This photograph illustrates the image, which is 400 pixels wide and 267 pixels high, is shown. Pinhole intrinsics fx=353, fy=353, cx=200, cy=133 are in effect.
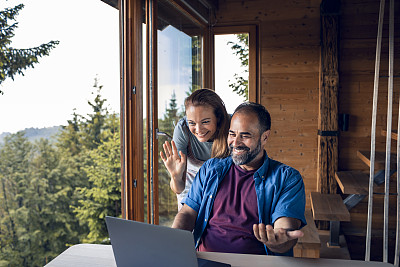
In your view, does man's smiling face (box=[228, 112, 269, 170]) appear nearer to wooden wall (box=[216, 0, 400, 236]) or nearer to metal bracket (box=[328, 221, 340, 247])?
metal bracket (box=[328, 221, 340, 247])

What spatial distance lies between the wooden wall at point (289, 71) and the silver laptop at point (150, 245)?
10.6ft

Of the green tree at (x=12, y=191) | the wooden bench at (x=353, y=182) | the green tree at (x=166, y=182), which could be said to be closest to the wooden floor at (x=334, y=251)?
the wooden bench at (x=353, y=182)

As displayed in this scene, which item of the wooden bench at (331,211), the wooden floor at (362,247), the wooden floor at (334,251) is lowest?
the wooden floor at (362,247)

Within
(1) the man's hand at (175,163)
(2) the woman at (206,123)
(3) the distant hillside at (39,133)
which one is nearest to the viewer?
(1) the man's hand at (175,163)

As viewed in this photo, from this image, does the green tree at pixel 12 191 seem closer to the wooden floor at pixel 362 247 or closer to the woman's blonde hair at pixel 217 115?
the woman's blonde hair at pixel 217 115

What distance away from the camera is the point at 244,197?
1406mm

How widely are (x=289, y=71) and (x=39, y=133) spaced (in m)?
2.65

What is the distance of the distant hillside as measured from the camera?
7.88ft

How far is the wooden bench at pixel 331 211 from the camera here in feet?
9.50

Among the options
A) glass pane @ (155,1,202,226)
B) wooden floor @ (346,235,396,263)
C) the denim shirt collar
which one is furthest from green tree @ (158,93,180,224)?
wooden floor @ (346,235,396,263)

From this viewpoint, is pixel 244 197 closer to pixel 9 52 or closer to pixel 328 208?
pixel 9 52

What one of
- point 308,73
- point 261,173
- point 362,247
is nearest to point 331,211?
point 362,247

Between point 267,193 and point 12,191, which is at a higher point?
point 267,193

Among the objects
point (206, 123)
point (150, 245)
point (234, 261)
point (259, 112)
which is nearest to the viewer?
point (150, 245)
